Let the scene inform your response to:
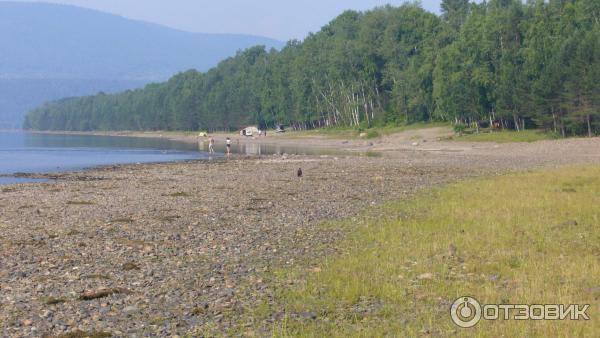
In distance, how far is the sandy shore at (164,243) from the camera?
46.9 feet

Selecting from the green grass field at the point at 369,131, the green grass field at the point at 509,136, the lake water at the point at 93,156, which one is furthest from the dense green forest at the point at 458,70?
the lake water at the point at 93,156

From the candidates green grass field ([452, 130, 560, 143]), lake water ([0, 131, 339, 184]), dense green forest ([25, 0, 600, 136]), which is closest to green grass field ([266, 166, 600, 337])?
lake water ([0, 131, 339, 184])

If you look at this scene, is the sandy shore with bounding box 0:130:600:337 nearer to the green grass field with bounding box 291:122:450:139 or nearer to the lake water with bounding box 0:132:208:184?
the lake water with bounding box 0:132:208:184

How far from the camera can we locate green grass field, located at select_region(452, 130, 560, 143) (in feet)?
287

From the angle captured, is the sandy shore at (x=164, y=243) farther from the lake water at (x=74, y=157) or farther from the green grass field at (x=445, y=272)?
the lake water at (x=74, y=157)

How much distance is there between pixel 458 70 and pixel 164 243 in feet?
300

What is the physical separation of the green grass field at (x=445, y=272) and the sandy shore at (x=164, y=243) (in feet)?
3.59

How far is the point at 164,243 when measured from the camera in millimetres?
22219

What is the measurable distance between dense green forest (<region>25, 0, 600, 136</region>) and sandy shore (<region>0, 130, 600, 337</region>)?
4121 cm

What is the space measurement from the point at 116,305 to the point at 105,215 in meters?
15.3

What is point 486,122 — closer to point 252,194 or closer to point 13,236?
point 252,194

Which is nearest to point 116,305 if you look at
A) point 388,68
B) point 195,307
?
point 195,307

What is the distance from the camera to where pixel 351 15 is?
18875 centimetres

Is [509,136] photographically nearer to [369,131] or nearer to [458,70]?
[458,70]
